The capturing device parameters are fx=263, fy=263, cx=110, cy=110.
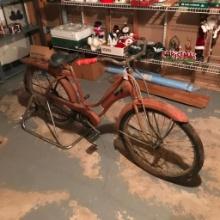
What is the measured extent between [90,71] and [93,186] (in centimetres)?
158

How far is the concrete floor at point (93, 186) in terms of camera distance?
5.40 feet

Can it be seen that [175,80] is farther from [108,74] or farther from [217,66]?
[108,74]

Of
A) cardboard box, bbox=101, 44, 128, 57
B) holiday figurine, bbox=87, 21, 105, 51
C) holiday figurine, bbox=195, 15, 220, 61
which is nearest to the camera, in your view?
holiday figurine, bbox=195, 15, 220, 61

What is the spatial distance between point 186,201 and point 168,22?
1.80 metres

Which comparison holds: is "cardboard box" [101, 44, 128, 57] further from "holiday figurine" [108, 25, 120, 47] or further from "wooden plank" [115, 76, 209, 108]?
"wooden plank" [115, 76, 209, 108]

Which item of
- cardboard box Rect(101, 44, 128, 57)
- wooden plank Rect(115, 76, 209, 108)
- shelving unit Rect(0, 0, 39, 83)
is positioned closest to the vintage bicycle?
wooden plank Rect(115, 76, 209, 108)

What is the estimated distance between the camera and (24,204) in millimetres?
1728

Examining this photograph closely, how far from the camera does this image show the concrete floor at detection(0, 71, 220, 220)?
1.65m

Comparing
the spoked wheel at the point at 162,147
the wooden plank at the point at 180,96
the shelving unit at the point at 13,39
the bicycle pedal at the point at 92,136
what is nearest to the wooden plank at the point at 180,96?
the wooden plank at the point at 180,96

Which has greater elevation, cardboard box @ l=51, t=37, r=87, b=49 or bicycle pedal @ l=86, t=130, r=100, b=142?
cardboard box @ l=51, t=37, r=87, b=49

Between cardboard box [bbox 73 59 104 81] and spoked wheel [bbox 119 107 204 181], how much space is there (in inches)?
41.6

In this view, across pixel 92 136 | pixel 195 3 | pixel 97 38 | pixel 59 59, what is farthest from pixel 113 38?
pixel 92 136

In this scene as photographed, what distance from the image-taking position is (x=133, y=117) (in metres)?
2.00

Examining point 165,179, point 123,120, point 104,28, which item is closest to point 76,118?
point 123,120
